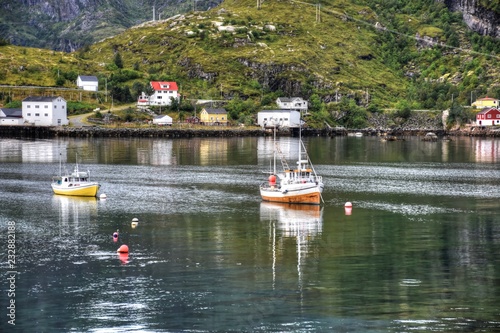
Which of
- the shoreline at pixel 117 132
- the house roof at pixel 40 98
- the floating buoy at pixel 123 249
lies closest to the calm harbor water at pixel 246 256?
the floating buoy at pixel 123 249

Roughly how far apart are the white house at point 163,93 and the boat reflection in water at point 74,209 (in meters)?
116

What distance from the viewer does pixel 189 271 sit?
4769 cm

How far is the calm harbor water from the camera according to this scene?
39625mm

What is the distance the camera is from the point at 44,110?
173m

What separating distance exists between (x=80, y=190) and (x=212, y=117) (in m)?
114

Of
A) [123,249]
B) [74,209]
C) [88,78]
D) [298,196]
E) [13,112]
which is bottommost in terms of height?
[123,249]

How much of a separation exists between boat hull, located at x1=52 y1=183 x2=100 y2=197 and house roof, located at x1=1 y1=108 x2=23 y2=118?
99.6 m

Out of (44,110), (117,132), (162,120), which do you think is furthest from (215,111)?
(44,110)

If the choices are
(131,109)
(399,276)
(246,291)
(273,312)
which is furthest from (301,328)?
(131,109)

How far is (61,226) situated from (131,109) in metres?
126

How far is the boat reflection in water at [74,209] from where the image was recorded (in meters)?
64.9

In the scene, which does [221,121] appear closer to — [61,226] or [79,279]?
[61,226]

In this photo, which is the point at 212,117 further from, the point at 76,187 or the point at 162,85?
the point at 76,187

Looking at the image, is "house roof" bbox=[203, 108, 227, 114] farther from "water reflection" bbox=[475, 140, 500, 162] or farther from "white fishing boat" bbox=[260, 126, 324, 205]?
"white fishing boat" bbox=[260, 126, 324, 205]
